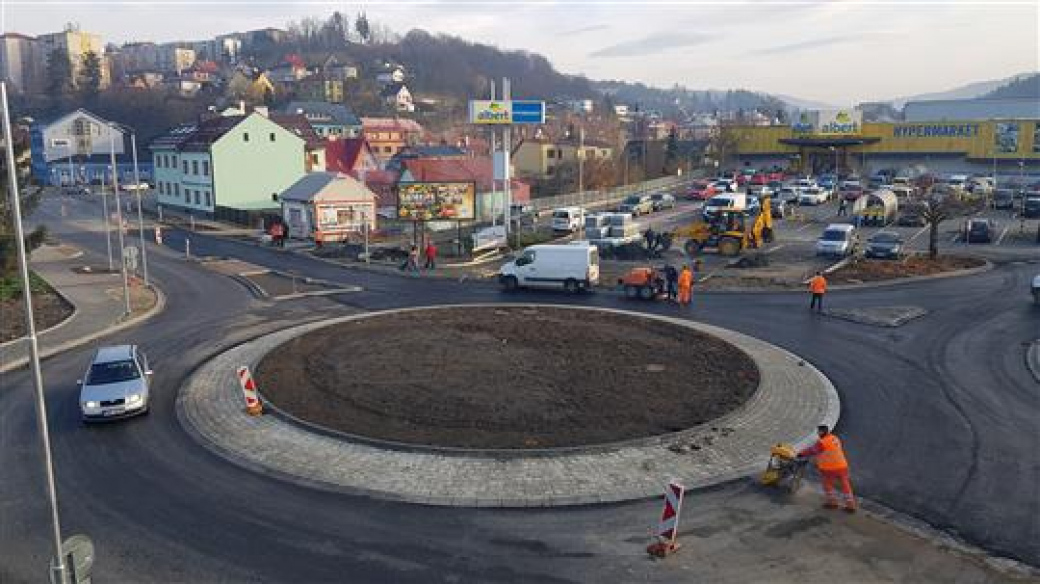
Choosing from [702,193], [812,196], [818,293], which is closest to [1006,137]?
[812,196]

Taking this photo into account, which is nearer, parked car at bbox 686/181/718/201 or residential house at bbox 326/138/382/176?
parked car at bbox 686/181/718/201

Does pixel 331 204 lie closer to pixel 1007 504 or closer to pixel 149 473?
pixel 149 473

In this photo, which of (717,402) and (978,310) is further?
(978,310)

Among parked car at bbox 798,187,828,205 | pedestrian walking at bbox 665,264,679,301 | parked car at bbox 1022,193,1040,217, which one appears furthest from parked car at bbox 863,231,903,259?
parked car at bbox 798,187,828,205

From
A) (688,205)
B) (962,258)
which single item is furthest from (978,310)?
(688,205)

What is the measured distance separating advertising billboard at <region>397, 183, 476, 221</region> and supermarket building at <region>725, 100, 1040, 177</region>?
58.0 m

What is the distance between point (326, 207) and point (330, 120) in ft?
223

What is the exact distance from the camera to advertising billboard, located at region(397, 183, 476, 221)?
137 feet

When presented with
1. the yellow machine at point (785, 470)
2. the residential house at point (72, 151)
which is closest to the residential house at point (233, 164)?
the residential house at point (72, 151)

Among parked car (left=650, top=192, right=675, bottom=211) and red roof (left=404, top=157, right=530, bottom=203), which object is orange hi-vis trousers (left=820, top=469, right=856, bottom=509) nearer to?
red roof (left=404, top=157, right=530, bottom=203)

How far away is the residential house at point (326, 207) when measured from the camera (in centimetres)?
4838

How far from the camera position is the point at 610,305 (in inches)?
1184

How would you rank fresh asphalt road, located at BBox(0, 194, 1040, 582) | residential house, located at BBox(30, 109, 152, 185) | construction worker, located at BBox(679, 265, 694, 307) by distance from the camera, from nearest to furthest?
fresh asphalt road, located at BBox(0, 194, 1040, 582) < construction worker, located at BBox(679, 265, 694, 307) < residential house, located at BBox(30, 109, 152, 185)

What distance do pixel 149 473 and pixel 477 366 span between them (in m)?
8.60
